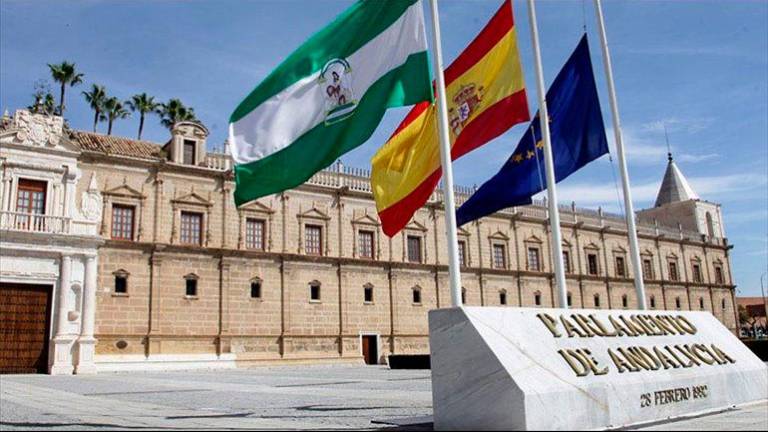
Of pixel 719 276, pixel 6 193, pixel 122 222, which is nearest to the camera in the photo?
pixel 6 193

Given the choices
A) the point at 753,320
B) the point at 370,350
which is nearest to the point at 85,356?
the point at 370,350

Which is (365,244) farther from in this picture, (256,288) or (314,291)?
(256,288)

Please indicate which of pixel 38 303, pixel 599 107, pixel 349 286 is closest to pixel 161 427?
pixel 599 107

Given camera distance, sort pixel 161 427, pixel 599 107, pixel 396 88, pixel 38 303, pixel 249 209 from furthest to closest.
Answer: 1. pixel 249 209
2. pixel 38 303
3. pixel 599 107
4. pixel 396 88
5. pixel 161 427

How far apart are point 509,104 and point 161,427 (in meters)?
5.94

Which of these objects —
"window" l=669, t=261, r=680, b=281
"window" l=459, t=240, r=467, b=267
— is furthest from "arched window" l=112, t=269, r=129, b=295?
"window" l=669, t=261, r=680, b=281

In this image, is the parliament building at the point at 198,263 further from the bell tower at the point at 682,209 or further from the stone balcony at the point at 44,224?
the bell tower at the point at 682,209

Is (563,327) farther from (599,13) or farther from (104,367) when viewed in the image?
(104,367)

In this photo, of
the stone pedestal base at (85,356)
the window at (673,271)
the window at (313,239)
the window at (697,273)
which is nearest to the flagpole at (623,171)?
the stone pedestal base at (85,356)

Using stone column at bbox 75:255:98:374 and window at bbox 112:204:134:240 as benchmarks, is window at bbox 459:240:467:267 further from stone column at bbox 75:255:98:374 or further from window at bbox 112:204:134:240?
stone column at bbox 75:255:98:374

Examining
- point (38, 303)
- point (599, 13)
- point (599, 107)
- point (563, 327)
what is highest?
point (599, 13)

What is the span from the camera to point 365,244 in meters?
34.4

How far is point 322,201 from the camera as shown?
108ft

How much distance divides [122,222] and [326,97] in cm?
2178
